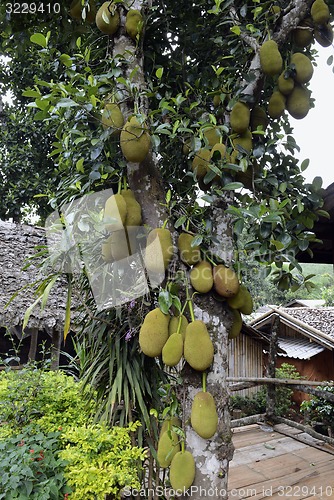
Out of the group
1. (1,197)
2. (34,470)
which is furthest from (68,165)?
(1,197)

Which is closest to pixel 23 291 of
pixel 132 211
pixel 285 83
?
pixel 132 211

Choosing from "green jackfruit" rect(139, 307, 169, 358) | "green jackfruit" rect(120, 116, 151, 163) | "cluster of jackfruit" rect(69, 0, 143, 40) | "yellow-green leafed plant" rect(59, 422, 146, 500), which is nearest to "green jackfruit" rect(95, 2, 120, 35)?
"cluster of jackfruit" rect(69, 0, 143, 40)

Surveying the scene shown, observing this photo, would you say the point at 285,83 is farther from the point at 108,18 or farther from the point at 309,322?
the point at 309,322

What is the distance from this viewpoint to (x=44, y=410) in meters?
1.99

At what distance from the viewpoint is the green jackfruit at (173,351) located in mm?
1209

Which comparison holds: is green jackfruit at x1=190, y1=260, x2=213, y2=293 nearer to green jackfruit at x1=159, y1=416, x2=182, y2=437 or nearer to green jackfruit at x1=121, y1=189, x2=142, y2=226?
green jackfruit at x1=121, y1=189, x2=142, y2=226

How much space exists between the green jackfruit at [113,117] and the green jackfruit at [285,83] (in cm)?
70

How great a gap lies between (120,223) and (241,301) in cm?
55

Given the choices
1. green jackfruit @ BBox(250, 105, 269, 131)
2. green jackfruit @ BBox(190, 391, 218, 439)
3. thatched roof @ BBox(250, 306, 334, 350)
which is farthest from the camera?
thatched roof @ BBox(250, 306, 334, 350)

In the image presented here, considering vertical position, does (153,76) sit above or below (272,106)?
above

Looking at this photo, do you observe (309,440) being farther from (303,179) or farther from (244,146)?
(244,146)

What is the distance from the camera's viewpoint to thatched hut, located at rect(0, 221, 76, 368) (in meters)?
3.99

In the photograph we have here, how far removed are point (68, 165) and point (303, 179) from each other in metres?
1.03

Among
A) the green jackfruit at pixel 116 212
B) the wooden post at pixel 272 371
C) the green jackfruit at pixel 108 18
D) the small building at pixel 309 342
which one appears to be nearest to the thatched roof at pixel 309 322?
the small building at pixel 309 342
